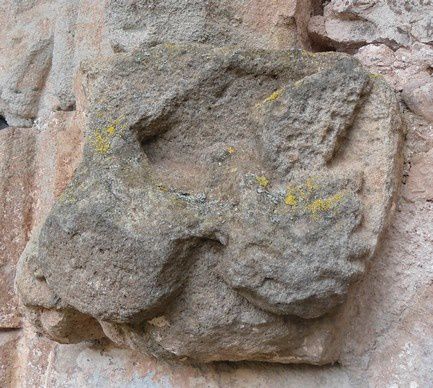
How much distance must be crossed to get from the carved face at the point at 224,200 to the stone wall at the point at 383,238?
0.29 ft

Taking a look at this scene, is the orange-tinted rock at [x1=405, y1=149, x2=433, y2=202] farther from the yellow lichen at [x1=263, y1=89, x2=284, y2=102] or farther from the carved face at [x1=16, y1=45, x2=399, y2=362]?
the yellow lichen at [x1=263, y1=89, x2=284, y2=102]

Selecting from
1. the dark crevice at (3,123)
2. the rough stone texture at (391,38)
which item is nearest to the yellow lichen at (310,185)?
the rough stone texture at (391,38)

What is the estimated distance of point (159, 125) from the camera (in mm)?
Answer: 825

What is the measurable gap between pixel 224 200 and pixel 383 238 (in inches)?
9.9

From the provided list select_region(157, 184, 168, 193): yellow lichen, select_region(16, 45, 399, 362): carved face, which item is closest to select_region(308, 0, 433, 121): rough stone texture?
select_region(16, 45, 399, 362): carved face

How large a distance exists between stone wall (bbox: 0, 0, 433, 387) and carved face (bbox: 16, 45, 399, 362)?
3.4 inches

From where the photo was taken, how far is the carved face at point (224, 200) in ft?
2.37

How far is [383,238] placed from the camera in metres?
0.84

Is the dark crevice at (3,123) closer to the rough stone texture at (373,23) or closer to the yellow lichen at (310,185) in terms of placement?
the rough stone texture at (373,23)

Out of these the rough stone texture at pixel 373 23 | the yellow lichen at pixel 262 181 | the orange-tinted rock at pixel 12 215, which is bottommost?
the orange-tinted rock at pixel 12 215

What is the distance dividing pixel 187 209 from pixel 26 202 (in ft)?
2.24

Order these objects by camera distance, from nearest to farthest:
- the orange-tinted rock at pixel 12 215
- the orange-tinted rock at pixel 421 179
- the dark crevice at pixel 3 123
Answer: the orange-tinted rock at pixel 421 179 → the orange-tinted rock at pixel 12 215 → the dark crevice at pixel 3 123

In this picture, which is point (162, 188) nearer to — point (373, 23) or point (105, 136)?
point (105, 136)

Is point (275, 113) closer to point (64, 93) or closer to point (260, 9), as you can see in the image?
point (260, 9)
